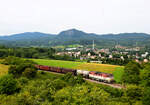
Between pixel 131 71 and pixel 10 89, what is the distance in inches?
930

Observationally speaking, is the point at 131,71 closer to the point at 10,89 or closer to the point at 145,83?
the point at 145,83

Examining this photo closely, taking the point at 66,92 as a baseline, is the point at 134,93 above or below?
below

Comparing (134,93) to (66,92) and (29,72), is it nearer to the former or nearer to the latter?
(66,92)

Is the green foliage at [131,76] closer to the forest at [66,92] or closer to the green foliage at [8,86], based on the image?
the forest at [66,92]

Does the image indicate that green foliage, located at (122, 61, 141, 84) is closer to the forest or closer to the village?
the forest

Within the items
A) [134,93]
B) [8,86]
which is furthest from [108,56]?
[8,86]

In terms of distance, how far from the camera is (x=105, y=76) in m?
26.0

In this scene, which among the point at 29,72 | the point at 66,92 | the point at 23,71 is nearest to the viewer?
the point at 66,92

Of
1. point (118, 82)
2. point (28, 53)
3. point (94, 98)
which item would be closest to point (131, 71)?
point (118, 82)

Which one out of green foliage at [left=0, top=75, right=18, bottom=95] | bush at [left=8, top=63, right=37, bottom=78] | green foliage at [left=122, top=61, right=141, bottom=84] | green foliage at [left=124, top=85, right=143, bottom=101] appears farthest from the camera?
bush at [left=8, top=63, right=37, bottom=78]

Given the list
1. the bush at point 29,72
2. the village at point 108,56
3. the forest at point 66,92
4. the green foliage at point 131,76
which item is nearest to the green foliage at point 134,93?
the forest at point 66,92

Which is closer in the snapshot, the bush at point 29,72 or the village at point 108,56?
the bush at point 29,72

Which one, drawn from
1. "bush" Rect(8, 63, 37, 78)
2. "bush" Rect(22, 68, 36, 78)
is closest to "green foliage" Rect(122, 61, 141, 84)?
"bush" Rect(22, 68, 36, 78)

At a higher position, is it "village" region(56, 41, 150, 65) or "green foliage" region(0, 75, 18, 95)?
"green foliage" region(0, 75, 18, 95)
